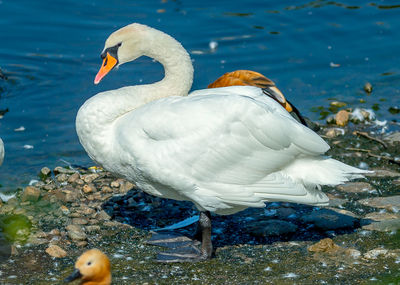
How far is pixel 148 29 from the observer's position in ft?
20.5

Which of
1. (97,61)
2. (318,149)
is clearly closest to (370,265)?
(318,149)

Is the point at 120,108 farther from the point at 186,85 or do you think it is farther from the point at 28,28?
the point at 28,28

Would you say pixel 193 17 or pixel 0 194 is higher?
pixel 193 17

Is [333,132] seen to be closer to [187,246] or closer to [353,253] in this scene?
[353,253]

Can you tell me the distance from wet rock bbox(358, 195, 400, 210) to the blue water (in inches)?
98.9

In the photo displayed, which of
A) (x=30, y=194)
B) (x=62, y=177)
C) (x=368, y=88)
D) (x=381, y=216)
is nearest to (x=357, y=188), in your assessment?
(x=381, y=216)

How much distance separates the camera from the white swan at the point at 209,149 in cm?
558

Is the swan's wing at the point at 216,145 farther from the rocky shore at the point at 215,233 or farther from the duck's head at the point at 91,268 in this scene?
the duck's head at the point at 91,268

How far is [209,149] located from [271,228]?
3.76 feet

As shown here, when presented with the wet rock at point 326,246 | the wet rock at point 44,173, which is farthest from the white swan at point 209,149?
the wet rock at point 44,173

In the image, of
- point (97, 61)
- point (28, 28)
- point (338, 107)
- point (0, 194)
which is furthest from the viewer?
point (28, 28)

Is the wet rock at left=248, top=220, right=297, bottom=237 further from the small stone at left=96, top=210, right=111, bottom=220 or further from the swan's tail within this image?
the small stone at left=96, top=210, right=111, bottom=220

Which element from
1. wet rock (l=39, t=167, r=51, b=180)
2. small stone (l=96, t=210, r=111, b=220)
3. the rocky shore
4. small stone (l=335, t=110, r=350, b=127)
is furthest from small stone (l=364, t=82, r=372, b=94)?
small stone (l=96, t=210, r=111, b=220)

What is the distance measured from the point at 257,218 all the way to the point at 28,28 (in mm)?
6792
